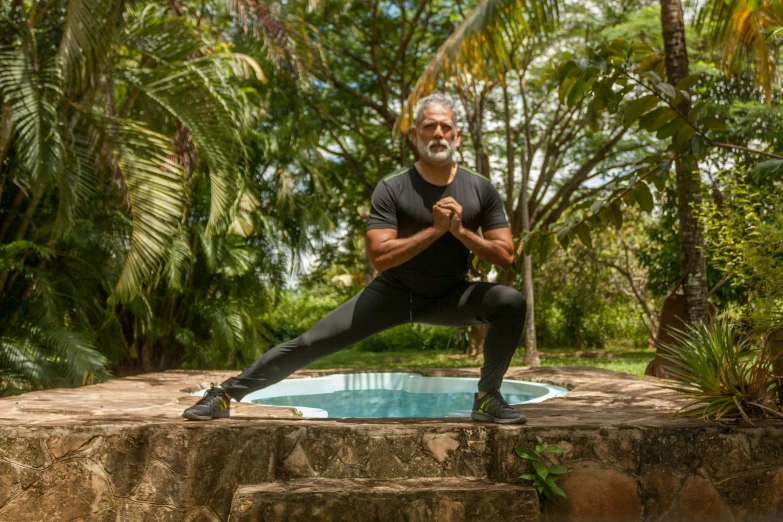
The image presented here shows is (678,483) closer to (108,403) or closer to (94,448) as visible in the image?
(94,448)

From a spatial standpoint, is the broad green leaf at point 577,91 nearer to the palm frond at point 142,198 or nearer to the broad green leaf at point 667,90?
the broad green leaf at point 667,90

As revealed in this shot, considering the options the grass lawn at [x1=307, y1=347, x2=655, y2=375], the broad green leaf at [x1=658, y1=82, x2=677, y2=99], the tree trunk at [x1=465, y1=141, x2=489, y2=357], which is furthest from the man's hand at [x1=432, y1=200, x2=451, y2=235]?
the tree trunk at [x1=465, y1=141, x2=489, y2=357]

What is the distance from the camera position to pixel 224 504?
11.2ft

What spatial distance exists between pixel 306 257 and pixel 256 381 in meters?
10.1

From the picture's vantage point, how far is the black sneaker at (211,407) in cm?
363

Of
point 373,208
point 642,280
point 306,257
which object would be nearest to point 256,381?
point 373,208

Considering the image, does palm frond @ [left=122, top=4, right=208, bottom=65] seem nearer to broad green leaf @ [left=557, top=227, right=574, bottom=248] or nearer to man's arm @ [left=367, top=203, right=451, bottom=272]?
broad green leaf @ [left=557, top=227, right=574, bottom=248]

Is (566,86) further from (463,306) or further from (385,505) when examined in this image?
(385,505)

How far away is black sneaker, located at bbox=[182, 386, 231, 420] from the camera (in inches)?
143

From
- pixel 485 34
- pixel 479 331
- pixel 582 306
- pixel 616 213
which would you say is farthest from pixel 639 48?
pixel 582 306

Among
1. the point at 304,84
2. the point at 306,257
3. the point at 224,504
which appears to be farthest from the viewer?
the point at 306,257

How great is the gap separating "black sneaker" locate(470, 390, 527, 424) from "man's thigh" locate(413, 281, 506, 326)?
39cm

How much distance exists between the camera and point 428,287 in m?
3.75

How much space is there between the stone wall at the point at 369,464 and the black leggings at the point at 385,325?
35cm
